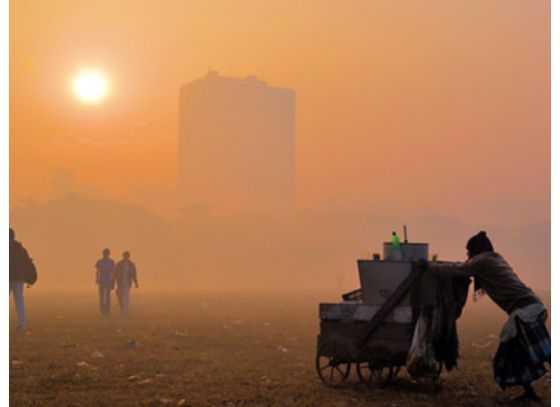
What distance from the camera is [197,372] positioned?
18.2 meters

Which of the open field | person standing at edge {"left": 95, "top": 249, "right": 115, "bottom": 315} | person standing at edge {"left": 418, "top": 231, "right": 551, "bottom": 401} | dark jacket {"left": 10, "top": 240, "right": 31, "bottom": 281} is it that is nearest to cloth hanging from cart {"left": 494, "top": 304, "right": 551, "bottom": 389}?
person standing at edge {"left": 418, "top": 231, "right": 551, "bottom": 401}

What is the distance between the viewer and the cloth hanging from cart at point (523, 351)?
560 inches

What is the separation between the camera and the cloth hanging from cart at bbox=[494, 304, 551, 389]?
46.7ft

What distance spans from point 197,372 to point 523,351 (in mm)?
6839

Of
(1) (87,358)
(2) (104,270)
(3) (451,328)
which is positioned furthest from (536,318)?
(2) (104,270)

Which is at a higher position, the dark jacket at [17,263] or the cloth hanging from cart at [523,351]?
the dark jacket at [17,263]

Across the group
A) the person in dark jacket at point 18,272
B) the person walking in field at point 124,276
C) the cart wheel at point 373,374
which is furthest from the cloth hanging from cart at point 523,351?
the person walking in field at point 124,276

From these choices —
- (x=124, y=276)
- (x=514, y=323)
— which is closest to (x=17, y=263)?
(x=124, y=276)

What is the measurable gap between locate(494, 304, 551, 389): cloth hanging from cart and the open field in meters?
0.50

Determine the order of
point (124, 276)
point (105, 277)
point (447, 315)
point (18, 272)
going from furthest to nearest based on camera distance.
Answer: point (124, 276) < point (105, 277) < point (18, 272) < point (447, 315)

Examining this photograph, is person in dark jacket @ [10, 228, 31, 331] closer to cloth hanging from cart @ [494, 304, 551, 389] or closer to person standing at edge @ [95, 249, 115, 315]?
person standing at edge @ [95, 249, 115, 315]

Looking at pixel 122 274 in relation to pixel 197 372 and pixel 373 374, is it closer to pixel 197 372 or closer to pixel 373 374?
pixel 197 372

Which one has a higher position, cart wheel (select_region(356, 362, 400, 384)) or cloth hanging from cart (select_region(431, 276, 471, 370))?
cloth hanging from cart (select_region(431, 276, 471, 370))

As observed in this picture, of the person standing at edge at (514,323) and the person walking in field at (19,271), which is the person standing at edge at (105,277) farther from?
the person standing at edge at (514,323)
